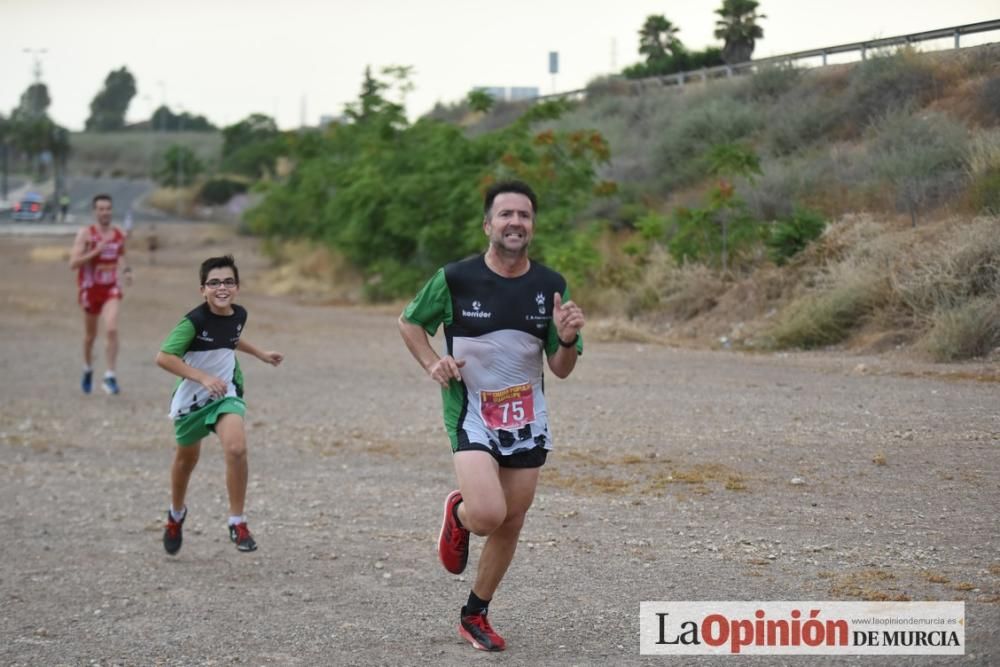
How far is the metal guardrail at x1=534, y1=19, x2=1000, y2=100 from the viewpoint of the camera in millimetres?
11176

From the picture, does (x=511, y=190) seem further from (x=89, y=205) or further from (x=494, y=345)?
(x=89, y=205)

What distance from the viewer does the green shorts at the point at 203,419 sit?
29.2 feet

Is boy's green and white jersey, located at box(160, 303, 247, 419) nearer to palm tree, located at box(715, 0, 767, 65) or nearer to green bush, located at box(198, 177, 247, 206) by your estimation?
palm tree, located at box(715, 0, 767, 65)

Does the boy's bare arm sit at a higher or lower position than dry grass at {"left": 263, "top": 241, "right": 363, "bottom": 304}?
higher

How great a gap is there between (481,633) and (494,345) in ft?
4.36

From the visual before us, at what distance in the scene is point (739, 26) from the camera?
27.2m

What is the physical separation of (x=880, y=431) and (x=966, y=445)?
3.91 feet

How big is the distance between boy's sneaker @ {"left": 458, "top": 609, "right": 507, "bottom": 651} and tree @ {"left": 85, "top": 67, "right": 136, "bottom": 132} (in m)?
195

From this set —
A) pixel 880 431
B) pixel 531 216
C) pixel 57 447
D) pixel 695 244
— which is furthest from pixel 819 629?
pixel 695 244

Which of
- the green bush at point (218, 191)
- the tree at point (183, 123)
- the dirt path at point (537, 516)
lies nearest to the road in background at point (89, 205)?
the green bush at point (218, 191)

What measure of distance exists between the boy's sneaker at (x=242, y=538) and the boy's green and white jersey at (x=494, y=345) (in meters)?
2.69

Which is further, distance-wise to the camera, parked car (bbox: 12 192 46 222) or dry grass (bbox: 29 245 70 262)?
parked car (bbox: 12 192 46 222)

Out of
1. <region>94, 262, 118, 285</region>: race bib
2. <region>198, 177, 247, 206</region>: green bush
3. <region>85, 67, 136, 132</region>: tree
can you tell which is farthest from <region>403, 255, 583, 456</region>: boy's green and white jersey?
<region>85, 67, 136, 132</region>: tree

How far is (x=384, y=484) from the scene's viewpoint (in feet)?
37.1
